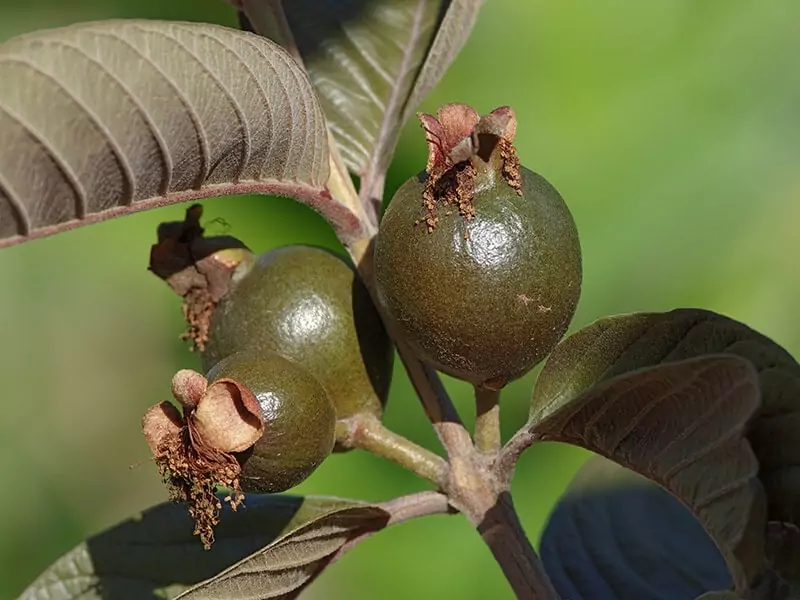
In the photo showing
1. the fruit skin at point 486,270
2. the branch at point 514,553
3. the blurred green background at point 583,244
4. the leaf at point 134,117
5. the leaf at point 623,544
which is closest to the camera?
the leaf at point 134,117

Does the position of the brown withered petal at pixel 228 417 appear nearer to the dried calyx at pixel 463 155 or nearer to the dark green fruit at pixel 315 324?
the dark green fruit at pixel 315 324

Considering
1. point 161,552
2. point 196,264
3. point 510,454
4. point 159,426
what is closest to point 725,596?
point 510,454

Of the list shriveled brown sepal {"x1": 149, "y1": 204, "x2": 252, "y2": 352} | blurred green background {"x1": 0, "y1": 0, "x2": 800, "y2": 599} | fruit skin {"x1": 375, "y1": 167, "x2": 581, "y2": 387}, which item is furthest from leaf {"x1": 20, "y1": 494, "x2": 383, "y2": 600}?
blurred green background {"x1": 0, "y1": 0, "x2": 800, "y2": 599}

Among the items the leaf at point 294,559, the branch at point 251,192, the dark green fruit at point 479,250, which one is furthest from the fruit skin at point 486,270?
the leaf at point 294,559

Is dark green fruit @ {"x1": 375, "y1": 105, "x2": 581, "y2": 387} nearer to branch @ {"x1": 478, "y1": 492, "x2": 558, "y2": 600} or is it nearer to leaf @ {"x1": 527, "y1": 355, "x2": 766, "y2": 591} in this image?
leaf @ {"x1": 527, "y1": 355, "x2": 766, "y2": 591}

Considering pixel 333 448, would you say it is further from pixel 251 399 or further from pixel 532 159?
pixel 532 159

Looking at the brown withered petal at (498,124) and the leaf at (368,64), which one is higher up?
the leaf at (368,64)

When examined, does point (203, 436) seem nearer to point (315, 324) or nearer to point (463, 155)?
point (315, 324)

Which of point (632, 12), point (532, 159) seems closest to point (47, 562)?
point (532, 159)
